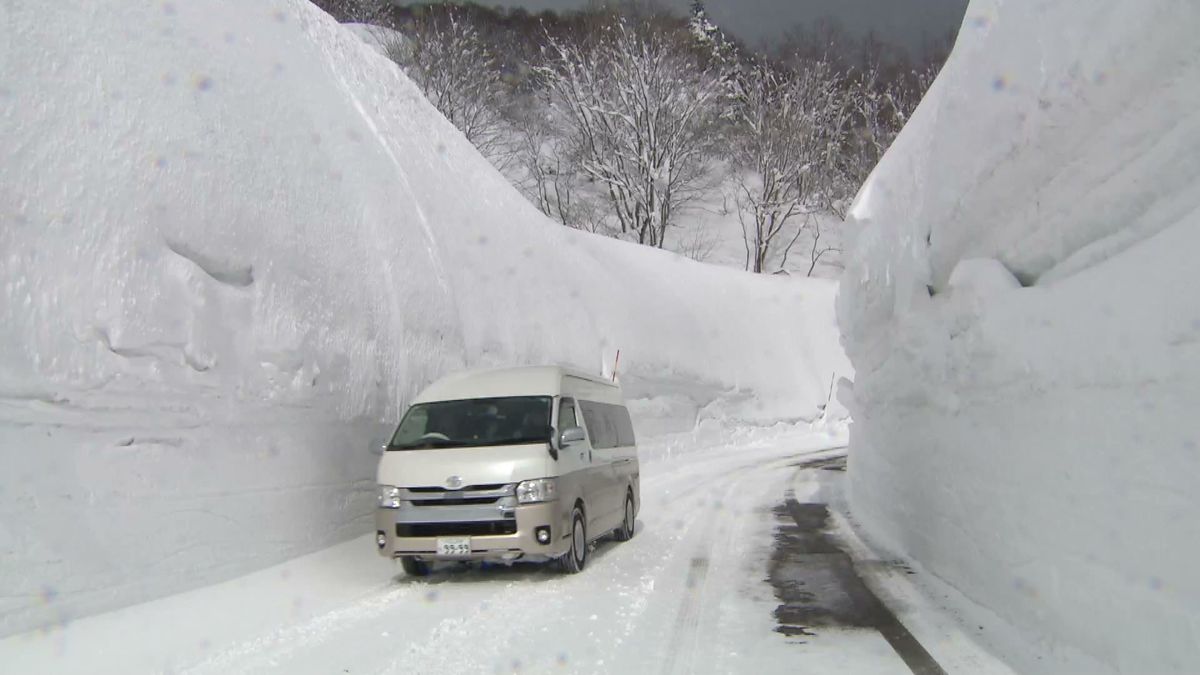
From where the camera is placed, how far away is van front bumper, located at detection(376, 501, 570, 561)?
8594mm

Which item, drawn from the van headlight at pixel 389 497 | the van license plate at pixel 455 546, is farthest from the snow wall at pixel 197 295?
the van license plate at pixel 455 546

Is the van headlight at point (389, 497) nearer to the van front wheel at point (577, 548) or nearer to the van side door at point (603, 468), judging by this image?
the van front wheel at point (577, 548)

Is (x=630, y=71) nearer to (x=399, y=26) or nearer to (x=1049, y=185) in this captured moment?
(x=399, y=26)

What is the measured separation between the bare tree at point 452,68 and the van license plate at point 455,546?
36500 millimetres

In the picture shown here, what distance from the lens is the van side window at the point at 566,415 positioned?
981 cm

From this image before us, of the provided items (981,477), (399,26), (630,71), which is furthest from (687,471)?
(399,26)

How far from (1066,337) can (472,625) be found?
4.75 metres

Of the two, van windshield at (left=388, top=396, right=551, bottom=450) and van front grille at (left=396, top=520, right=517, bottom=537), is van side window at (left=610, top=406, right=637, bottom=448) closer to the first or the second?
van windshield at (left=388, top=396, right=551, bottom=450)

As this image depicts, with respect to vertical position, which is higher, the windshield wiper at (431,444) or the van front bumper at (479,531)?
the windshield wiper at (431,444)

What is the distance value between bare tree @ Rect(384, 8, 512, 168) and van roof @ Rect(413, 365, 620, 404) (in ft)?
112

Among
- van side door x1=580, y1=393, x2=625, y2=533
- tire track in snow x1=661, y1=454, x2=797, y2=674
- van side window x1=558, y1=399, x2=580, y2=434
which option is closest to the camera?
tire track in snow x1=661, y1=454, x2=797, y2=674

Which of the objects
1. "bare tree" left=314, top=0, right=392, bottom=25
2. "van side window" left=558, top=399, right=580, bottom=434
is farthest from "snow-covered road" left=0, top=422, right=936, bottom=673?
"bare tree" left=314, top=0, right=392, bottom=25

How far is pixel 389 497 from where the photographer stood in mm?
8867

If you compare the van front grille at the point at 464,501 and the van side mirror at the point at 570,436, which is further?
the van side mirror at the point at 570,436
